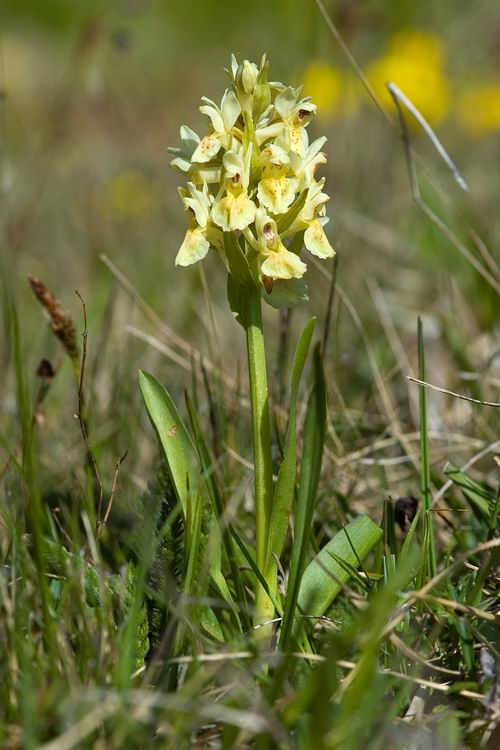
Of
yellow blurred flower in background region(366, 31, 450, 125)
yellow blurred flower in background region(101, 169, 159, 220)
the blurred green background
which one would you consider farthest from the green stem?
yellow blurred flower in background region(366, 31, 450, 125)

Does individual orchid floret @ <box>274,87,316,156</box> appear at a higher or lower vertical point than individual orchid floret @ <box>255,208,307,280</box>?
higher

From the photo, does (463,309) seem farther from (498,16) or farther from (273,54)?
(498,16)

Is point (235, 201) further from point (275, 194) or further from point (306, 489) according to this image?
point (306, 489)

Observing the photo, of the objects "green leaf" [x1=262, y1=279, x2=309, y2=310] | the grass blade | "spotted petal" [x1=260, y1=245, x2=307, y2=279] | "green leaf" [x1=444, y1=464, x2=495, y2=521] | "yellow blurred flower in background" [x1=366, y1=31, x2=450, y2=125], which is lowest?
"green leaf" [x1=444, y1=464, x2=495, y2=521]

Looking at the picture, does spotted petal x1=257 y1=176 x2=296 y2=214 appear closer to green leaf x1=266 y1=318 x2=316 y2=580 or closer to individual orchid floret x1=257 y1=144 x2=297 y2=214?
individual orchid floret x1=257 y1=144 x2=297 y2=214

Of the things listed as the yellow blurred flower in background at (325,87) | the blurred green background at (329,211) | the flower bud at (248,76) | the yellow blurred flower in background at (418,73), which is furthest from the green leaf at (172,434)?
the yellow blurred flower in background at (418,73)
